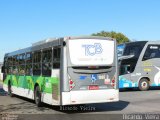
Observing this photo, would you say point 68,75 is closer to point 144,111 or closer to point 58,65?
point 58,65

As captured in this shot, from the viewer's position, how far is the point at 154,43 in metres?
27.2

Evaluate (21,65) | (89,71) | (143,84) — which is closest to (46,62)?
(89,71)

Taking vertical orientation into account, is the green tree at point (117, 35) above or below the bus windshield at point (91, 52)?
above

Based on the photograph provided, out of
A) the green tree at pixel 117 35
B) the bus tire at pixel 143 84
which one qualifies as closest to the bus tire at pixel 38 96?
the bus tire at pixel 143 84

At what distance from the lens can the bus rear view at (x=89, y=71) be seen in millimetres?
14258

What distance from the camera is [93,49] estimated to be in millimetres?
14773

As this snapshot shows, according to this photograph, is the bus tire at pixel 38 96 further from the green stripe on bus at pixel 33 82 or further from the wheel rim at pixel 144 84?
the wheel rim at pixel 144 84

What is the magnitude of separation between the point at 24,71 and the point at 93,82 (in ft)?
21.1

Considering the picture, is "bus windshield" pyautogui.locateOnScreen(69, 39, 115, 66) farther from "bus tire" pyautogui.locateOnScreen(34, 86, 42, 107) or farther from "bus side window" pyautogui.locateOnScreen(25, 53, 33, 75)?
"bus side window" pyautogui.locateOnScreen(25, 53, 33, 75)

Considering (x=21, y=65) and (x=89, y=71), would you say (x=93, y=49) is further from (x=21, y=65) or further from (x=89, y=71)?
(x=21, y=65)

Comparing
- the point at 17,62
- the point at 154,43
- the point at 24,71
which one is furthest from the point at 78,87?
the point at 154,43

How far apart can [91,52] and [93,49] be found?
169mm

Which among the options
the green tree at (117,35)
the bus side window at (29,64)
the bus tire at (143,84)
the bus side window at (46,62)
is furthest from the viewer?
the green tree at (117,35)

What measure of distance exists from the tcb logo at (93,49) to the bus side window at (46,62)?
1780mm
